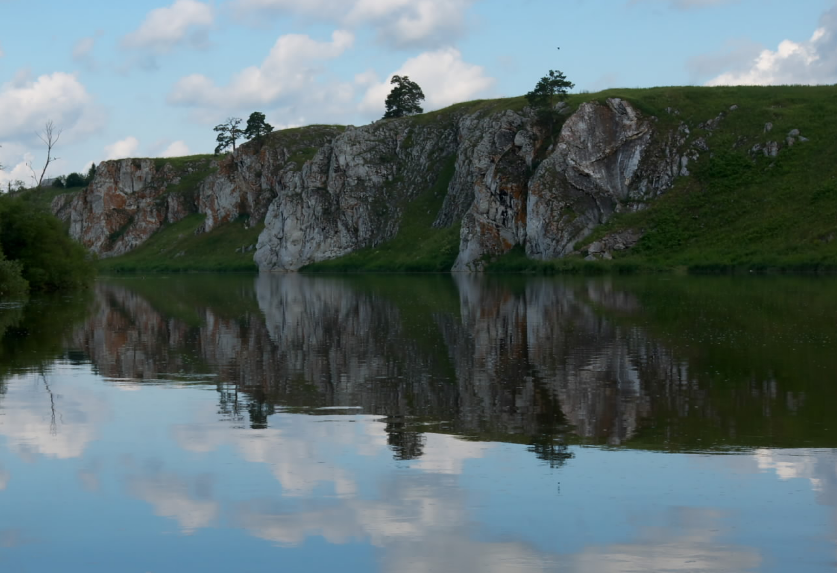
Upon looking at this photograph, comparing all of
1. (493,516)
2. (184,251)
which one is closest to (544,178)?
(184,251)

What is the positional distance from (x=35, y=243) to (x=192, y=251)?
10487 cm

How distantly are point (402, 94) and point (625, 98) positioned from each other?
55.2 meters

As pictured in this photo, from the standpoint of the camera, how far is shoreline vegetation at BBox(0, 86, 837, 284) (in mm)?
90812

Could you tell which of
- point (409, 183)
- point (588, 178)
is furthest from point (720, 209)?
point (409, 183)

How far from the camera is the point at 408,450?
14766mm

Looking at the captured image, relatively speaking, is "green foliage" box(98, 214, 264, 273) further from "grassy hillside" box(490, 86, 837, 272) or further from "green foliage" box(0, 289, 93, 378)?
"green foliage" box(0, 289, 93, 378)

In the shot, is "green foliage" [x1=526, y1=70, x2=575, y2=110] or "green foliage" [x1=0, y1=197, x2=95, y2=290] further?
"green foliage" [x1=526, y1=70, x2=575, y2=110]

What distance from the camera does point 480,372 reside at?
23531mm

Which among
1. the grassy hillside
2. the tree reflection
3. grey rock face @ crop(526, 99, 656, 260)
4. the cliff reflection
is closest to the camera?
the tree reflection

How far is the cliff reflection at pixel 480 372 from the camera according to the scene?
16.4 m

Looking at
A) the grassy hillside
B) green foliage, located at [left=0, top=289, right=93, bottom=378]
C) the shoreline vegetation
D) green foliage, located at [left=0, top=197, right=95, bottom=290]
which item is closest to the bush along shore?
green foliage, located at [left=0, top=197, right=95, bottom=290]

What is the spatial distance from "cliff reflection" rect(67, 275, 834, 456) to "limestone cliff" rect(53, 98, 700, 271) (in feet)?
223

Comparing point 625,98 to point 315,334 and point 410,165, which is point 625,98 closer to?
point 410,165

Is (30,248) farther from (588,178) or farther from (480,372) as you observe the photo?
(588,178)
